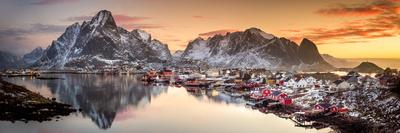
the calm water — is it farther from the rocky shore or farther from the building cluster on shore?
the building cluster on shore

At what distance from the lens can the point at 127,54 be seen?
68750mm

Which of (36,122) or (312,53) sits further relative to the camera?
(312,53)

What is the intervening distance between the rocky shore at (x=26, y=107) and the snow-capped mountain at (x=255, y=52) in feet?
31.4

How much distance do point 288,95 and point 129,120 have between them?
7.10m

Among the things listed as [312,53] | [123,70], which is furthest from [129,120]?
[123,70]

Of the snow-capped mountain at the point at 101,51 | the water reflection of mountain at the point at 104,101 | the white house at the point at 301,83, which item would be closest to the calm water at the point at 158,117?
the water reflection of mountain at the point at 104,101

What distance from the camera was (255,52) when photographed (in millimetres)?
37625

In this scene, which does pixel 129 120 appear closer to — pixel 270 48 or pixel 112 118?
pixel 112 118

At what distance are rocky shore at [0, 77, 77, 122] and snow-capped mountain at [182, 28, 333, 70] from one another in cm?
958

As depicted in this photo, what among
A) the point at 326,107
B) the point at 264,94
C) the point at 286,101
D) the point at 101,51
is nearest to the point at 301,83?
the point at 264,94

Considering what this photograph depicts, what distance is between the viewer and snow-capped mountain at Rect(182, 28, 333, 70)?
83.6 ft

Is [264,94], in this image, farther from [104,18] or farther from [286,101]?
[104,18]

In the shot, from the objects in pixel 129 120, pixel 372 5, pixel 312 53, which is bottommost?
pixel 129 120

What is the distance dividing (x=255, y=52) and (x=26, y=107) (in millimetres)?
22674
